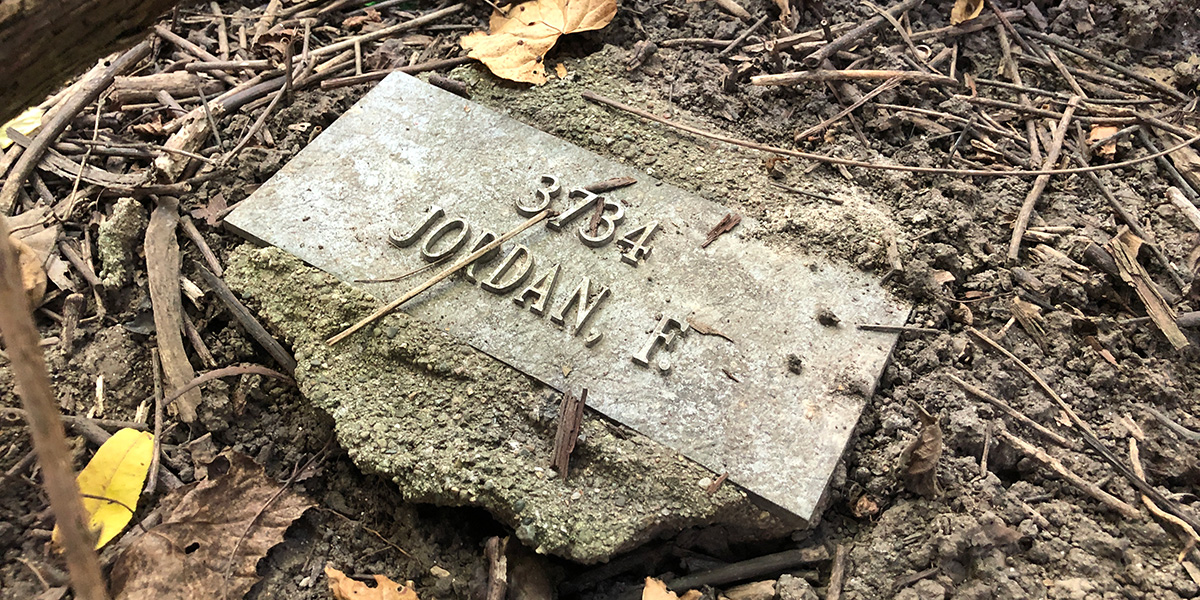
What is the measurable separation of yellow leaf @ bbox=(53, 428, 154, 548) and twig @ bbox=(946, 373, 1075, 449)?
7.36 ft

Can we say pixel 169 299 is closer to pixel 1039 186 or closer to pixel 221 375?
pixel 221 375

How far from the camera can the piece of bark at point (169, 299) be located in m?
2.34

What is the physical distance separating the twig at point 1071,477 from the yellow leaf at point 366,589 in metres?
1.64

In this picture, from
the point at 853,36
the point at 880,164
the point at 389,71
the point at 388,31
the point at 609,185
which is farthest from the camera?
the point at 388,31

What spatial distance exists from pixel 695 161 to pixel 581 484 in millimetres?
1196

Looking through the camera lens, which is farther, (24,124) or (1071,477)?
(24,124)

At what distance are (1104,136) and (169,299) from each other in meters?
3.19

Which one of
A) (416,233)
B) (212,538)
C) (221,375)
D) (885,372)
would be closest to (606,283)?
(416,233)

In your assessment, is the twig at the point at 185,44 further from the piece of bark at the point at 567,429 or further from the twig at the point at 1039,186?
the twig at the point at 1039,186

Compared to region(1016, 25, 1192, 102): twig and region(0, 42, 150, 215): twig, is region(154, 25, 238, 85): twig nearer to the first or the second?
region(0, 42, 150, 215): twig

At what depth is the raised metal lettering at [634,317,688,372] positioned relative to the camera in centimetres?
223

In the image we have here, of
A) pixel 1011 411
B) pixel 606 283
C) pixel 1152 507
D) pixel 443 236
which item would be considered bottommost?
pixel 1152 507

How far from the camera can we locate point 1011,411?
228cm

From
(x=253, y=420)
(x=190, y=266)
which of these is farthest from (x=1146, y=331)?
(x=190, y=266)
